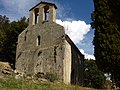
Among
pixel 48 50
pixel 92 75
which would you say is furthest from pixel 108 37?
pixel 92 75

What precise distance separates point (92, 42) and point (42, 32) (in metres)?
8.24

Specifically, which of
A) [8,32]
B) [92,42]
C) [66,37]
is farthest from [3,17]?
[92,42]

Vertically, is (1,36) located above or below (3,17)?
below

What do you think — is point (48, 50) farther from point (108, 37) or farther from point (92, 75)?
point (92, 75)

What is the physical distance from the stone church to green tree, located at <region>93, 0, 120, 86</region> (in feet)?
17.9

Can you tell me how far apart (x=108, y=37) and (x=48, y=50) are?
865 centimetres

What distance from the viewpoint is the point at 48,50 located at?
28.8m

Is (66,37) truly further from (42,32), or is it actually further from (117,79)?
(117,79)

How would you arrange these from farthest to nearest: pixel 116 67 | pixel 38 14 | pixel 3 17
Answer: pixel 3 17 < pixel 38 14 < pixel 116 67

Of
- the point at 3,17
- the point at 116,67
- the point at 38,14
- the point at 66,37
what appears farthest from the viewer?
the point at 3,17

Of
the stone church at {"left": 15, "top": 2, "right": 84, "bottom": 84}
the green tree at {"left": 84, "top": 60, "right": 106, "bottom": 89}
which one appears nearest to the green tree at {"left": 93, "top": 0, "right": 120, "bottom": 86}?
the stone church at {"left": 15, "top": 2, "right": 84, "bottom": 84}

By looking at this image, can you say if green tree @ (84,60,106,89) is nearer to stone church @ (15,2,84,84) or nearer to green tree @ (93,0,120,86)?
stone church @ (15,2,84,84)

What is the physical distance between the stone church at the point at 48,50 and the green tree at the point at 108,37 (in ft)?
17.9

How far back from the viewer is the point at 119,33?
22047 mm
